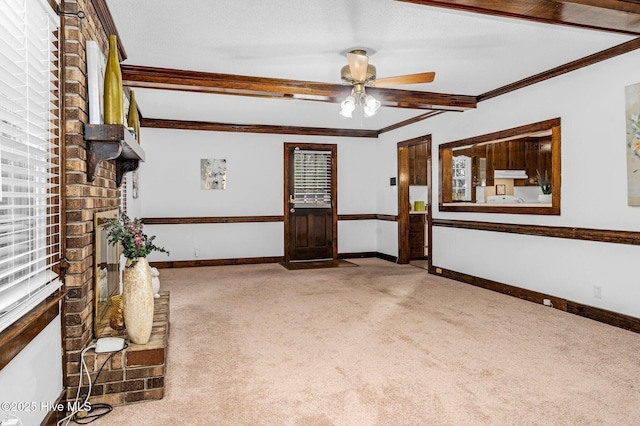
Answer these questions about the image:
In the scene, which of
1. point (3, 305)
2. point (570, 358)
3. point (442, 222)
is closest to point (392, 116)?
point (442, 222)

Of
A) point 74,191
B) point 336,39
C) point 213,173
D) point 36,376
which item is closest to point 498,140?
point 336,39

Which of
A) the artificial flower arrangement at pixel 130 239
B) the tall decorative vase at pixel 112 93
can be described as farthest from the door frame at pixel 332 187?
the tall decorative vase at pixel 112 93

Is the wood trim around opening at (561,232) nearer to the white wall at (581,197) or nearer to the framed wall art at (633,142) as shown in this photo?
the white wall at (581,197)

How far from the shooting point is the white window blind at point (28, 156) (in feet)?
5.30

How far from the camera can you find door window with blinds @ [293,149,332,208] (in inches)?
308

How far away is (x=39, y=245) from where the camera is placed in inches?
78.7

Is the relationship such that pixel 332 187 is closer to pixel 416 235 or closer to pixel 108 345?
pixel 416 235

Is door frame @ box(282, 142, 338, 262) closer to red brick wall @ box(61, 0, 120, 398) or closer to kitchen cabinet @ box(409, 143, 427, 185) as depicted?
kitchen cabinet @ box(409, 143, 427, 185)

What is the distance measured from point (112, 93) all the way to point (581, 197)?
160 inches

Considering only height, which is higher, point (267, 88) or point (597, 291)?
point (267, 88)

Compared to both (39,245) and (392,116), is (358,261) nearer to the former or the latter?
(392,116)

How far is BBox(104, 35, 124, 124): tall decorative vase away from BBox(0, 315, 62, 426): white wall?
115 centimetres

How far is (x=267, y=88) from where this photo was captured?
4.72 m

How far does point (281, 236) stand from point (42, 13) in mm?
5914
